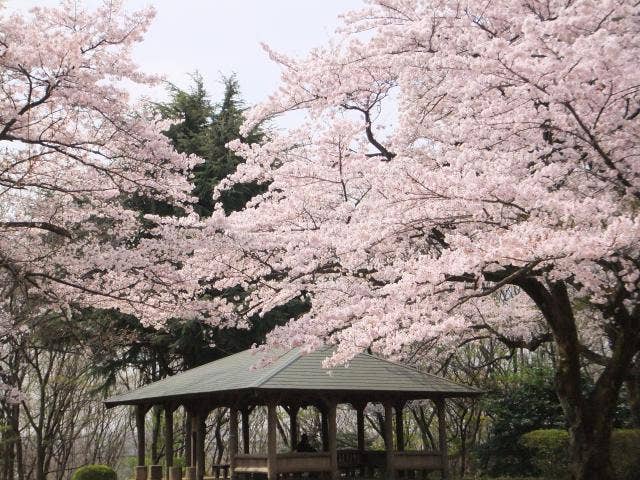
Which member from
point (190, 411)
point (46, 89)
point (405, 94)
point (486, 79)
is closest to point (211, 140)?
point (190, 411)

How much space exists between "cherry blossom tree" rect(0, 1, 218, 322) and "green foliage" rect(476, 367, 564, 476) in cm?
802

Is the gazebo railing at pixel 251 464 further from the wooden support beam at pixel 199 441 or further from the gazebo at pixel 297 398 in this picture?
the wooden support beam at pixel 199 441

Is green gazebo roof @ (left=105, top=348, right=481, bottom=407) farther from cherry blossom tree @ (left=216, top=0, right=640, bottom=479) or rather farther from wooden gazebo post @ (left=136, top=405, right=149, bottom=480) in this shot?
cherry blossom tree @ (left=216, top=0, right=640, bottom=479)

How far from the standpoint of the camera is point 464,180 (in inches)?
260

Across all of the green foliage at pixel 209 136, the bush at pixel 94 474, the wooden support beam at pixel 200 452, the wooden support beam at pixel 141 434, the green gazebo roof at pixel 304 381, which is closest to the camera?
the green gazebo roof at pixel 304 381

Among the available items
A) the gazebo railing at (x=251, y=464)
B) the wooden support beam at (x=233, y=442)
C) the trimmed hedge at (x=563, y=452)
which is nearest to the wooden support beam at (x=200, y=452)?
the wooden support beam at (x=233, y=442)

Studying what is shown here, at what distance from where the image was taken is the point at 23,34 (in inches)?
292

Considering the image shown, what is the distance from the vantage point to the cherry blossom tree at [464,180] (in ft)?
20.5

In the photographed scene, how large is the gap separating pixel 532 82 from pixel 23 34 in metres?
5.43

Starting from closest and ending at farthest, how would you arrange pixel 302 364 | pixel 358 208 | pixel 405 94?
pixel 358 208 → pixel 405 94 → pixel 302 364

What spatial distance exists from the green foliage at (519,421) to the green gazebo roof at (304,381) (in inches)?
65.3

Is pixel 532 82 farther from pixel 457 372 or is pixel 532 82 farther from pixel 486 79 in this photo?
pixel 457 372

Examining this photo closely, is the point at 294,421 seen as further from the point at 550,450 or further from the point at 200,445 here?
the point at 550,450

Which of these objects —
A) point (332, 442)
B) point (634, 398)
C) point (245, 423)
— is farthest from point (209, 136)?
point (634, 398)
